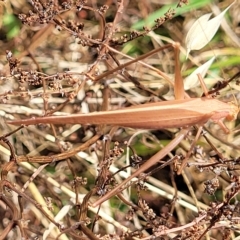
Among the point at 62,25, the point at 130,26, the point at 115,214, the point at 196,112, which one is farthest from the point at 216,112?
the point at 130,26

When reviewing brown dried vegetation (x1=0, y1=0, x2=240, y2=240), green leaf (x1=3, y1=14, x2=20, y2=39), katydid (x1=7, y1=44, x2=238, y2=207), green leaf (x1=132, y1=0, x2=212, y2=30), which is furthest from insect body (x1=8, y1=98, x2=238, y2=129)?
green leaf (x1=3, y1=14, x2=20, y2=39)

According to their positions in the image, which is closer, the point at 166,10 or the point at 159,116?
the point at 159,116

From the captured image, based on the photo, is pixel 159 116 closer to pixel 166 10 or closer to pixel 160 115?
pixel 160 115

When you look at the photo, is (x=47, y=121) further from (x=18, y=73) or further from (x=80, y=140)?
(x=80, y=140)

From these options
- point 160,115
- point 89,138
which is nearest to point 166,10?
point 89,138

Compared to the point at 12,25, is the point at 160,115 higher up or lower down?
lower down

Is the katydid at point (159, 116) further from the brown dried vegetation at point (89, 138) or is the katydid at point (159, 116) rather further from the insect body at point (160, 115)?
the brown dried vegetation at point (89, 138)

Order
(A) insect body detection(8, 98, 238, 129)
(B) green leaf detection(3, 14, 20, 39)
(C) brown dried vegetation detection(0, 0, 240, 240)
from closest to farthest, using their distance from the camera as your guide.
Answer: (A) insect body detection(8, 98, 238, 129)
(C) brown dried vegetation detection(0, 0, 240, 240)
(B) green leaf detection(3, 14, 20, 39)

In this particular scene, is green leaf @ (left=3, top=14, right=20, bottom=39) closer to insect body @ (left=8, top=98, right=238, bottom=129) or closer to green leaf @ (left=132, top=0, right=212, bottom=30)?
green leaf @ (left=132, top=0, right=212, bottom=30)

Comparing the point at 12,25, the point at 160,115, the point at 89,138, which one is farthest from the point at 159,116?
the point at 12,25

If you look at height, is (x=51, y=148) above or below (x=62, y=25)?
below

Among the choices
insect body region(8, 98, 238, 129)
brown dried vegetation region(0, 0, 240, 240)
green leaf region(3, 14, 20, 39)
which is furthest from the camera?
green leaf region(3, 14, 20, 39)
